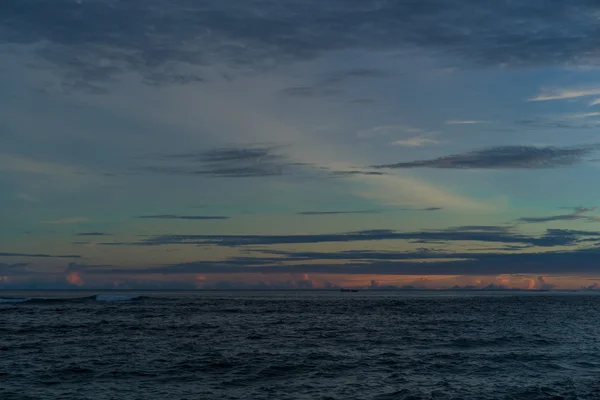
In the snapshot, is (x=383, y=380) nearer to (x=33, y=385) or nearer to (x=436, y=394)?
(x=436, y=394)

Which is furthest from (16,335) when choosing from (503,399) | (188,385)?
(503,399)

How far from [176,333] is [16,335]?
15104mm

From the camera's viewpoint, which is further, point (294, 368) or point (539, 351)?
point (539, 351)

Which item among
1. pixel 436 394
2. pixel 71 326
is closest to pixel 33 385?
pixel 436 394

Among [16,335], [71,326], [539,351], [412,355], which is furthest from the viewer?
[71,326]

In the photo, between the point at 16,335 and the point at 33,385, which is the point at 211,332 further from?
the point at 33,385

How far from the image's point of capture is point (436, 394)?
30.3 m

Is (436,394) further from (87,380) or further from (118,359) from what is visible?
(118,359)

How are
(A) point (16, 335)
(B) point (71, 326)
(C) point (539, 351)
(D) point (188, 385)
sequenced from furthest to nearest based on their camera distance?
(B) point (71, 326)
(A) point (16, 335)
(C) point (539, 351)
(D) point (188, 385)

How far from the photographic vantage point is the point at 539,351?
4728 cm

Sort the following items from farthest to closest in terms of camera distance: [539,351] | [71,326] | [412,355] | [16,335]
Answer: [71,326], [16,335], [539,351], [412,355]

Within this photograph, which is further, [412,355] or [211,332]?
A: [211,332]

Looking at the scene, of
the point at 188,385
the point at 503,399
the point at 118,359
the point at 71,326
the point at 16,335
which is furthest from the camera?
the point at 71,326

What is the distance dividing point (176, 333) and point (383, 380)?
31.2 meters
